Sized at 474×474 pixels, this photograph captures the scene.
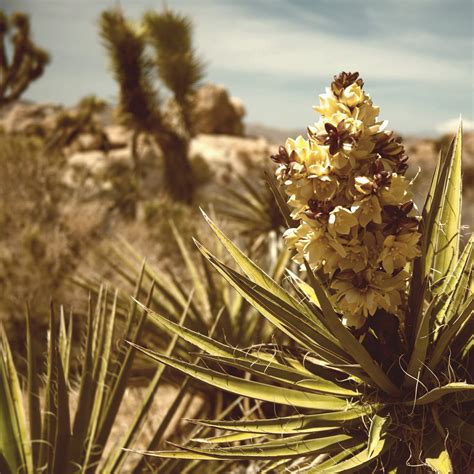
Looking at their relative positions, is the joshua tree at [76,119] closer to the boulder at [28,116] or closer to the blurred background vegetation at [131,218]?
the blurred background vegetation at [131,218]

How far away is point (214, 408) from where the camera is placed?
415 centimetres

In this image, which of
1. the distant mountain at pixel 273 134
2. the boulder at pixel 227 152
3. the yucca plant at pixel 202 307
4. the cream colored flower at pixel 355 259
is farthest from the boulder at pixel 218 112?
the cream colored flower at pixel 355 259

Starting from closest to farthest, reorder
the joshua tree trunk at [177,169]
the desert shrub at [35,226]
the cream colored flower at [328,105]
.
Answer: the cream colored flower at [328,105] → the desert shrub at [35,226] → the joshua tree trunk at [177,169]

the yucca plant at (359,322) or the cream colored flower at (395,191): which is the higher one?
the cream colored flower at (395,191)

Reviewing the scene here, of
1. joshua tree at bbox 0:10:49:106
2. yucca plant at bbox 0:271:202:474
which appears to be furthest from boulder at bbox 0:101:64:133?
yucca plant at bbox 0:271:202:474

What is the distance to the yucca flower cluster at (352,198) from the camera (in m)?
1.69

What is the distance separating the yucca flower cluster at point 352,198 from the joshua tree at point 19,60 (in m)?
20.8

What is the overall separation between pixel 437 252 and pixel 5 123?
28698mm

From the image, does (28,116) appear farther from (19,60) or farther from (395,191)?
(395,191)

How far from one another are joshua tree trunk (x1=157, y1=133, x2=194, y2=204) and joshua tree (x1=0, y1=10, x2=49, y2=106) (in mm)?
6905

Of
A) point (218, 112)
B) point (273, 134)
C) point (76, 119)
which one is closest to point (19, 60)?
point (76, 119)

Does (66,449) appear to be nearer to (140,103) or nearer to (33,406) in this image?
(33,406)

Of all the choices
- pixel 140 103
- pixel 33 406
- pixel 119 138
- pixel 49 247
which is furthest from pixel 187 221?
pixel 119 138

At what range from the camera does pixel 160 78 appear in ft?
52.7
